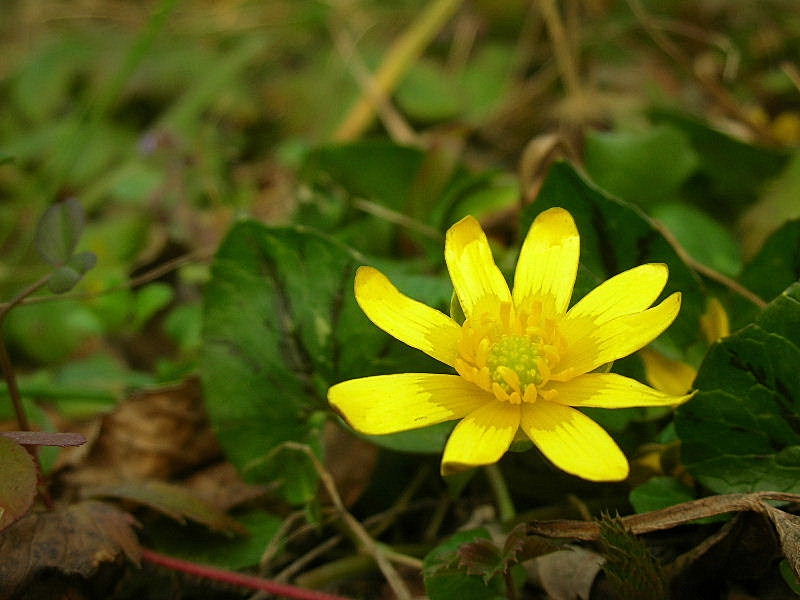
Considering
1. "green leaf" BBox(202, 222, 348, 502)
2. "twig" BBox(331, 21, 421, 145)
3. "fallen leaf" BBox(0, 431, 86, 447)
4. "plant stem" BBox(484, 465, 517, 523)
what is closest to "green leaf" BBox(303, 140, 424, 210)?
"twig" BBox(331, 21, 421, 145)

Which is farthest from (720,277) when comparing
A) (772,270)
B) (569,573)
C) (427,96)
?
(427,96)

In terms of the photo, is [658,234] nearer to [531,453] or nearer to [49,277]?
[531,453]

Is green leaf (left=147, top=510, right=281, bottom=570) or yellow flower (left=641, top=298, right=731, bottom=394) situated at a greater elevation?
yellow flower (left=641, top=298, right=731, bottom=394)

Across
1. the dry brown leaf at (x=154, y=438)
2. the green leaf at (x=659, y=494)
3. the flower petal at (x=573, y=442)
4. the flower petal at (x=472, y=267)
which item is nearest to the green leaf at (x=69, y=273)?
the dry brown leaf at (x=154, y=438)

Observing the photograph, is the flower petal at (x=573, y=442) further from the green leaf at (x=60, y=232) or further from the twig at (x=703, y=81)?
the twig at (x=703, y=81)

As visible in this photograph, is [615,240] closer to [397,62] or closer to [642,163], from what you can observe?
[642,163]

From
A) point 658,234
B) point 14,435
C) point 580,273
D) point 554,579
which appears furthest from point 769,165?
point 14,435

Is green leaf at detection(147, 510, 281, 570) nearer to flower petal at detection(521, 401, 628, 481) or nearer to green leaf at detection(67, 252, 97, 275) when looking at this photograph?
green leaf at detection(67, 252, 97, 275)
